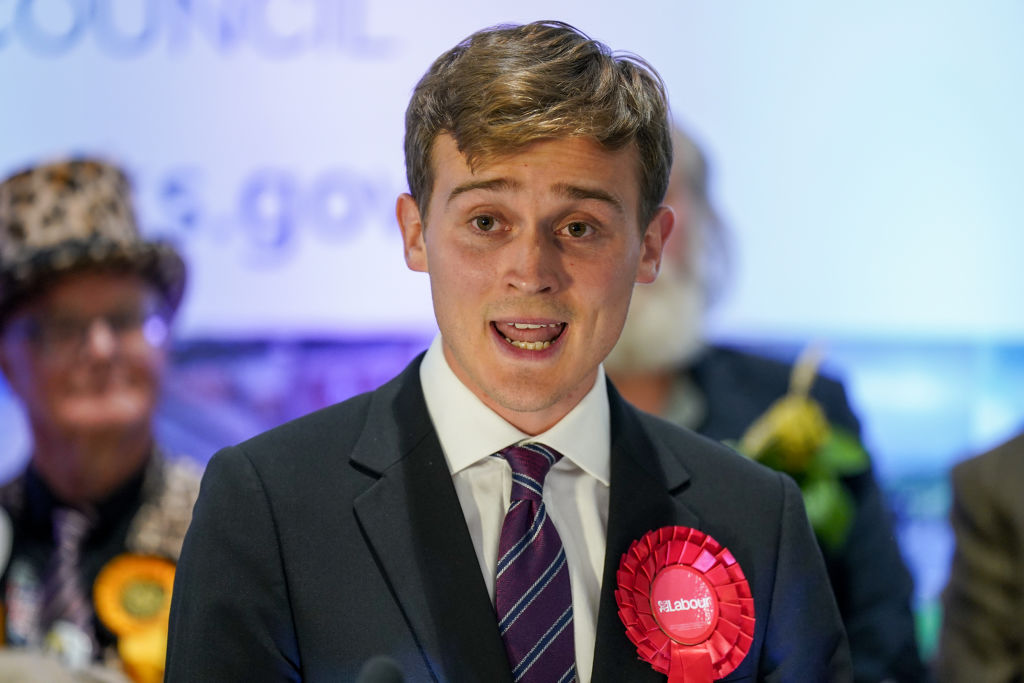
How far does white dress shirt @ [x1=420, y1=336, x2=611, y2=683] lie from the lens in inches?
50.4

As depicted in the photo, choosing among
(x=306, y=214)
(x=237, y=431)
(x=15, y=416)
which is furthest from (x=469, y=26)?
(x=15, y=416)

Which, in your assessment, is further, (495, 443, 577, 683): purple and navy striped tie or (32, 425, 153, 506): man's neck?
(32, 425, 153, 506): man's neck

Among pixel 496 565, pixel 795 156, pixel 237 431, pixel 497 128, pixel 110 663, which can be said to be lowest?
pixel 110 663

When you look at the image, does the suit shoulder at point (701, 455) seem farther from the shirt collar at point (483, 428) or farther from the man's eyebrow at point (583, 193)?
the man's eyebrow at point (583, 193)

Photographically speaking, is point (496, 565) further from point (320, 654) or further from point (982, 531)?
point (982, 531)

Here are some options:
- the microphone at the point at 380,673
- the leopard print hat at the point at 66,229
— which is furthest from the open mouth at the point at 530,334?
the leopard print hat at the point at 66,229

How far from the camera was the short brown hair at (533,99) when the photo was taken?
1.22m

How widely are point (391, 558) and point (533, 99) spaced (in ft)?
1.66

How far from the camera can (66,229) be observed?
8.91ft

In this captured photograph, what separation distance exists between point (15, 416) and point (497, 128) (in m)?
2.02

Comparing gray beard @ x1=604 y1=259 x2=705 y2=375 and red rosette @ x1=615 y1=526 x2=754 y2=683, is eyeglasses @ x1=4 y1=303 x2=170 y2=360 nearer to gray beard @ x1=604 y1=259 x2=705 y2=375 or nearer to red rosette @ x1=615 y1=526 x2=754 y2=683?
gray beard @ x1=604 y1=259 x2=705 y2=375

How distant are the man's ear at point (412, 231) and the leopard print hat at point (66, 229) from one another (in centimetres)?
157

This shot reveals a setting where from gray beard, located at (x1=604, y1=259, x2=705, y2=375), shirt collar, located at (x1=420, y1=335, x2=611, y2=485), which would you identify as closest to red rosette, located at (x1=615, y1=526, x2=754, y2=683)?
shirt collar, located at (x1=420, y1=335, x2=611, y2=485)

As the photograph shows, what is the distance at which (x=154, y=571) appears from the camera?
8.79 feet
